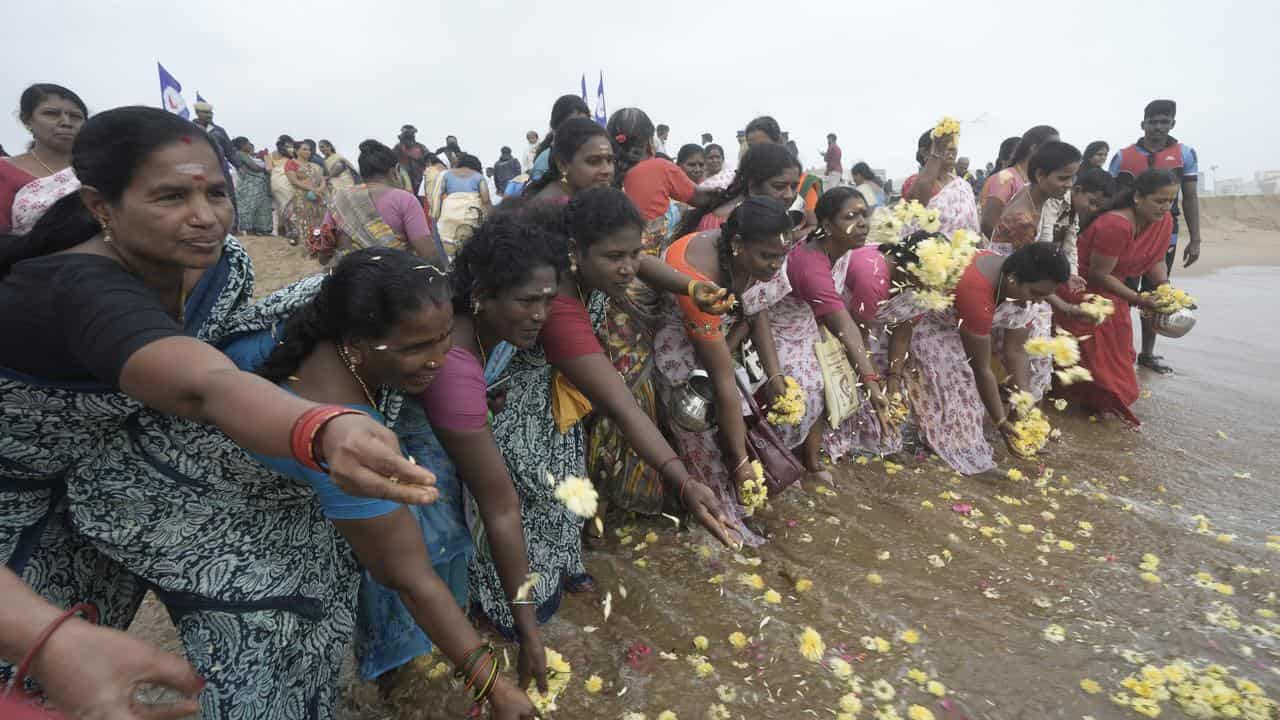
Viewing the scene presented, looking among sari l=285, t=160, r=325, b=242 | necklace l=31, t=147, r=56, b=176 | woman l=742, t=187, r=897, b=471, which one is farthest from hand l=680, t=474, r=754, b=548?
sari l=285, t=160, r=325, b=242

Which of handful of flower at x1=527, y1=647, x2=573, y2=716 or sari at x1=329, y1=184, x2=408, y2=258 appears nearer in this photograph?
handful of flower at x1=527, y1=647, x2=573, y2=716

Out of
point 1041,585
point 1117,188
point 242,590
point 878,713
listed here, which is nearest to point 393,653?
point 242,590

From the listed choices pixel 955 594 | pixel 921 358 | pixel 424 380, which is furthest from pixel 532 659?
pixel 921 358

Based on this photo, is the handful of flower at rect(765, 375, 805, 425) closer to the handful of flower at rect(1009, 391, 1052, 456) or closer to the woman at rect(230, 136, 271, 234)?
the handful of flower at rect(1009, 391, 1052, 456)

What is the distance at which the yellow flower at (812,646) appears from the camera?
267 cm

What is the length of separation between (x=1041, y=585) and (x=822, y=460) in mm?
1653

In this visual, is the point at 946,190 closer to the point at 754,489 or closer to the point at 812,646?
the point at 754,489

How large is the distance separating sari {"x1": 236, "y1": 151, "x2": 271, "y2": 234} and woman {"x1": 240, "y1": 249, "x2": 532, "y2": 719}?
14.0m

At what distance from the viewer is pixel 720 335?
3.40 meters

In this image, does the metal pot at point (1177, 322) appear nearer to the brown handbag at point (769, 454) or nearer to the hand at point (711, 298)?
the brown handbag at point (769, 454)

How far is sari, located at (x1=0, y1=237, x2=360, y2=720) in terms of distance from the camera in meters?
1.63

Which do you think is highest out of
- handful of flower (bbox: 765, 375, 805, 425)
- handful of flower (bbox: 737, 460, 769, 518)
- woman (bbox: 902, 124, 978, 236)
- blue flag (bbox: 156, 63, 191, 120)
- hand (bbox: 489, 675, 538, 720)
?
blue flag (bbox: 156, 63, 191, 120)

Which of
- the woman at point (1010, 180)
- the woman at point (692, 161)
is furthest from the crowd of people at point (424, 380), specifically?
the woman at point (692, 161)

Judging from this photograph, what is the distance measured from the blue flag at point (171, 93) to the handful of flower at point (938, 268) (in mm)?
9743
